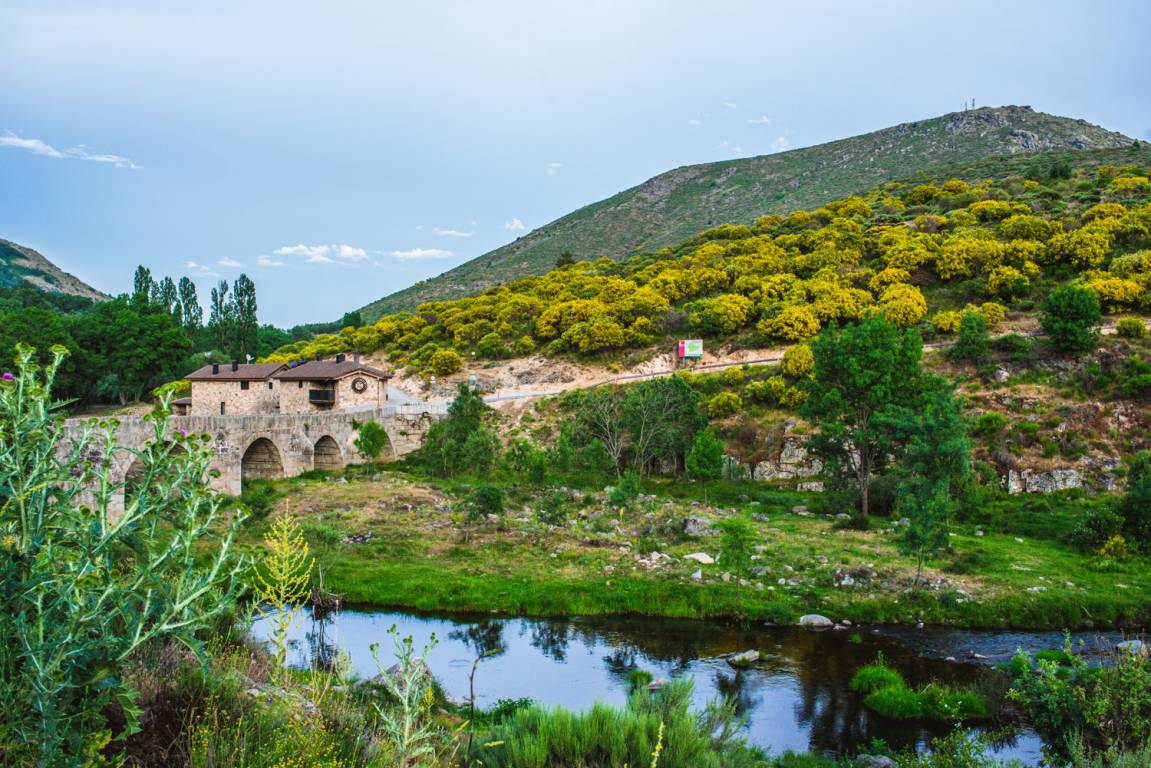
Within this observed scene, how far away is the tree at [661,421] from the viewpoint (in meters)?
37.9

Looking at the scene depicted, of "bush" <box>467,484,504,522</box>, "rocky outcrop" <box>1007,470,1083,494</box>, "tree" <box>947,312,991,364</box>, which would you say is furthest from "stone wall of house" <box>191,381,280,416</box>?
"tree" <box>947,312,991,364</box>

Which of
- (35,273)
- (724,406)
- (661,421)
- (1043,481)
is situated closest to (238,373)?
(661,421)

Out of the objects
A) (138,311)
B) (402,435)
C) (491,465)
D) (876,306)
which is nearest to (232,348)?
(138,311)

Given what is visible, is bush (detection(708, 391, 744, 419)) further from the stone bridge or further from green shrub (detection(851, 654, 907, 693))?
green shrub (detection(851, 654, 907, 693))

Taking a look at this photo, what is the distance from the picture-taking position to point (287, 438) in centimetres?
3875

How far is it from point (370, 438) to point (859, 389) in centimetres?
2637

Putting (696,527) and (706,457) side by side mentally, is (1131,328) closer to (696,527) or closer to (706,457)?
(706,457)

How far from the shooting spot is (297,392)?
48.2m

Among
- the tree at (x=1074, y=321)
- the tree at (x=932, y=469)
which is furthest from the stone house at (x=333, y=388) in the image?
the tree at (x=1074, y=321)

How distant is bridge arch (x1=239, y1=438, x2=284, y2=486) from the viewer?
38469 mm

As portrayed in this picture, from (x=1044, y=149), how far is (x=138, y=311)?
11638cm

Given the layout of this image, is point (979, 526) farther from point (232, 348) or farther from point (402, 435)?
point (232, 348)

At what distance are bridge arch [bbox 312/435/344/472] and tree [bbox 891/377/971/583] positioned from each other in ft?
102

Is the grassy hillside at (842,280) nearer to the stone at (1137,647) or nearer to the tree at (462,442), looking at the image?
the tree at (462,442)
